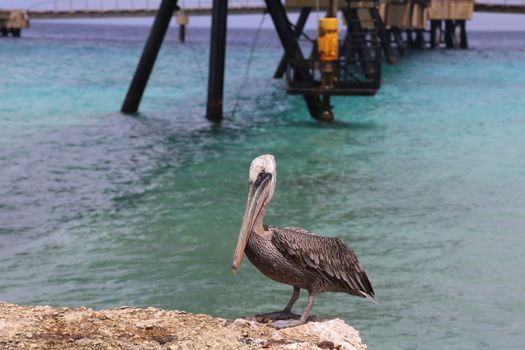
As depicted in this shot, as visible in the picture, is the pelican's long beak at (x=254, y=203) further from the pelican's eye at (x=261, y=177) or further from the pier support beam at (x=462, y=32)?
the pier support beam at (x=462, y=32)

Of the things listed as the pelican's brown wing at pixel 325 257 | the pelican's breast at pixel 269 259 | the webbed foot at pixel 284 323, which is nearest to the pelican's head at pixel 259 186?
the pelican's breast at pixel 269 259

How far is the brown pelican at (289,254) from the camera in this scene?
6.12 meters

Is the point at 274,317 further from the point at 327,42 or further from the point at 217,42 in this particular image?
the point at 217,42

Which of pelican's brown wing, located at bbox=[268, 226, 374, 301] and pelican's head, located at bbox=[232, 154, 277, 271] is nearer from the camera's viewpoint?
pelican's head, located at bbox=[232, 154, 277, 271]

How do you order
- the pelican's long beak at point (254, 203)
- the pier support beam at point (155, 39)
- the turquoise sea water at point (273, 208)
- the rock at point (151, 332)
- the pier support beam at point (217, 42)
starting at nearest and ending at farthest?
the rock at point (151, 332) → the pelican's long beak at point (254, 203) → the turquoise sea water at point (273, 208) → the pier support beam at point (217, 42) → the pier support beam at point (155, 39)

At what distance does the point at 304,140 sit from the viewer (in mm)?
23797

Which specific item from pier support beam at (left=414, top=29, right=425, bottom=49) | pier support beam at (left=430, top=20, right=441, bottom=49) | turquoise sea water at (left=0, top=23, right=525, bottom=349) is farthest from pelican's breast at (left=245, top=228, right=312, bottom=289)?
pier support beam at (left=430, top=20, right=441, bottom=49)

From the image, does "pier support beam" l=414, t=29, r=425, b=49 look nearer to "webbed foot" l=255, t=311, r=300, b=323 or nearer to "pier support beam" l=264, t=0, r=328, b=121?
"pier support beam" l=264, t=0, r=328, b=121

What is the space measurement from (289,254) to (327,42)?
16.1m

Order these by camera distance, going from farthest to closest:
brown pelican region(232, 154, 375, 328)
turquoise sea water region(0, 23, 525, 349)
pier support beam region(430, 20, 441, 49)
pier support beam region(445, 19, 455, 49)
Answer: pier support beam region(445, 19, 455, 49)
pier support beam region(430, 20, 441, 49)
turquoise sea water region(0, 23, 525, 349)
brown pelican region(232, 154, 375, 328)

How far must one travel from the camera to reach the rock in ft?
19.2

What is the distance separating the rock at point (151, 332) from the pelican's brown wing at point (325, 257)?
0.28 meters

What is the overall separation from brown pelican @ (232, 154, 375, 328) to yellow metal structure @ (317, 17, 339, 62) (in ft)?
50.7


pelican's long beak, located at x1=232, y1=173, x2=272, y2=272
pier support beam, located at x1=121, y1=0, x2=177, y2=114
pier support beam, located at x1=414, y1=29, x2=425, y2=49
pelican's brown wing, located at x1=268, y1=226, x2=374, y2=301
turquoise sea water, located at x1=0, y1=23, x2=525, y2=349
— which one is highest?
pelican's long beak, located at x1=232, y1=173, x2=272, y2=272
